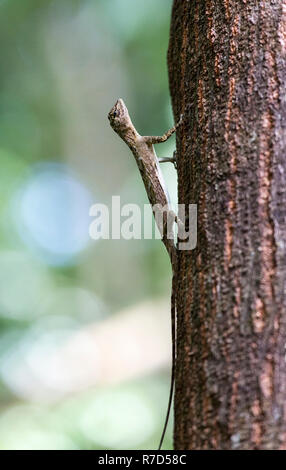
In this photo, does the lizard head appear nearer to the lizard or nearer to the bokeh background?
the lizard

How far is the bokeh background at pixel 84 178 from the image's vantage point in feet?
31.6

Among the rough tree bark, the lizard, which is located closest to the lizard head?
the lizard

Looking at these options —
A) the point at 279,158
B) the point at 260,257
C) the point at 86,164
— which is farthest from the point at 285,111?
the point at 86,164

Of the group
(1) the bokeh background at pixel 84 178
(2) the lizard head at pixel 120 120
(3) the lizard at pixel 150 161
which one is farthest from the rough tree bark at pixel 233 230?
(1) the bokeh background at pixel 84 178

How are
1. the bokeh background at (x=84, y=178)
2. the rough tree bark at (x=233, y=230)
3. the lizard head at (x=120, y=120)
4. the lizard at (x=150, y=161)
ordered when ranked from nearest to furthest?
the rough tree bark at (x=233, y=230)
the lizard at (x=150, y=161)
the lizard head at (x=120, y=120)
the bokeh background at (x=84, y=178)

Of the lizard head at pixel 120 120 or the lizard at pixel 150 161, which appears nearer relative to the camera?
the lizard at pixel 150 161

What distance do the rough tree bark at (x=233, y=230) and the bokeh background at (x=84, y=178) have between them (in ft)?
22.3

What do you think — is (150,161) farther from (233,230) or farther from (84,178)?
(84,178)

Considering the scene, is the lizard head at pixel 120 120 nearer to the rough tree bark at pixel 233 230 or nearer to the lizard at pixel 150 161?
the lizard at pixel 150 161

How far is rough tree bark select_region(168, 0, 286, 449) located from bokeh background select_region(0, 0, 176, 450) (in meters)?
6.80

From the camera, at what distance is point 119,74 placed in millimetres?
15211

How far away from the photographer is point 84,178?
1484cm

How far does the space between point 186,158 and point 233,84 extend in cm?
45
